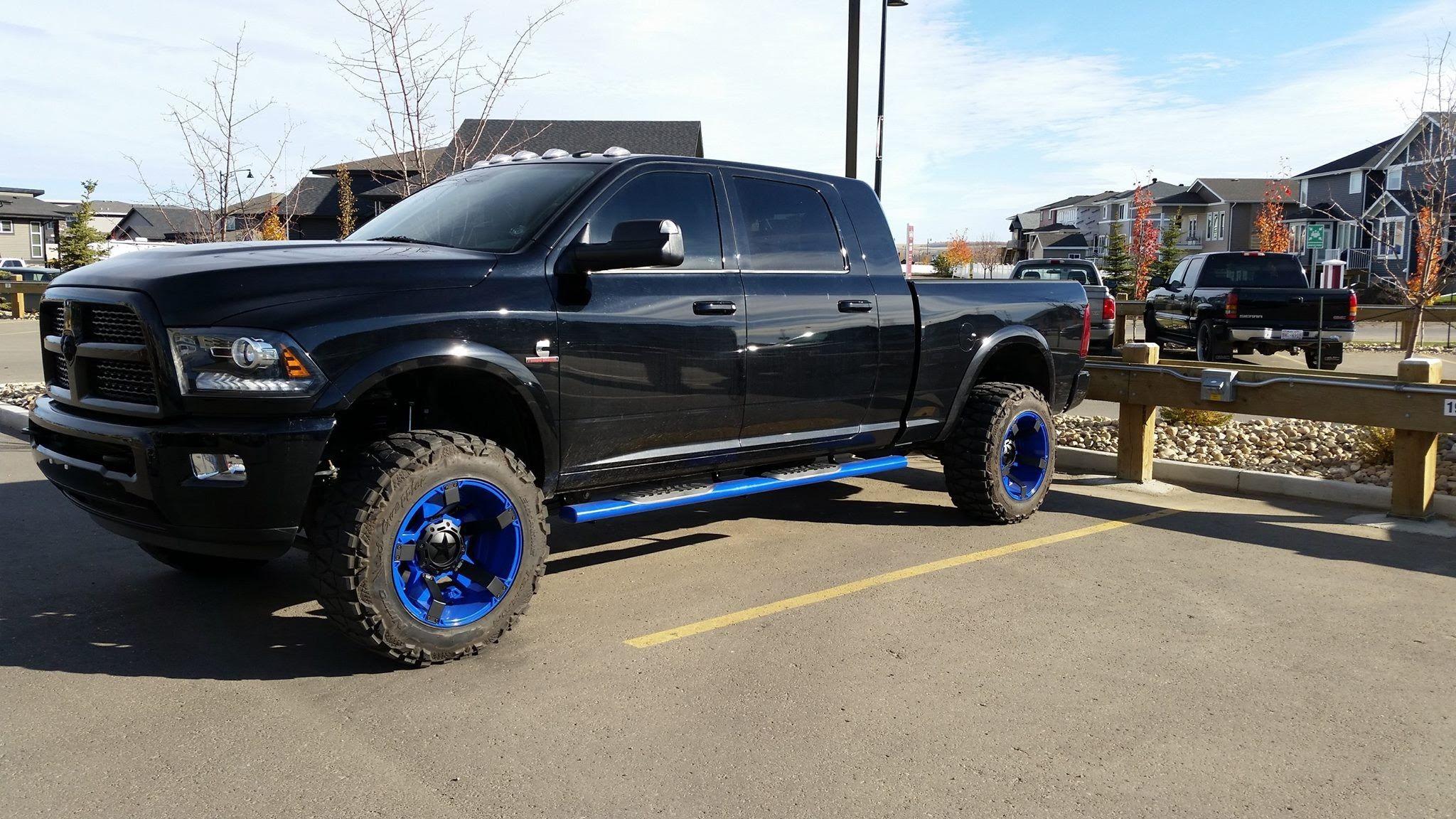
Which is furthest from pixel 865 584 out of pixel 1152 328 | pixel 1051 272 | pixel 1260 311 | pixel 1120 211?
pixel 1120 211

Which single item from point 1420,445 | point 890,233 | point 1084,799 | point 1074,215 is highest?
point 1074,215

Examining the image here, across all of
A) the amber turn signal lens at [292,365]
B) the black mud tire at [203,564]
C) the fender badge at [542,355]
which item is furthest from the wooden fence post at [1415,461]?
the black mud tire at [203,564]

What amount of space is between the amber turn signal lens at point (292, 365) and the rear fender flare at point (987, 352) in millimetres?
3947

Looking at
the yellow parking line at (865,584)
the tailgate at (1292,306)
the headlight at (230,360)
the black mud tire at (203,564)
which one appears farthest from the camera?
the tailgate at (1292,306)

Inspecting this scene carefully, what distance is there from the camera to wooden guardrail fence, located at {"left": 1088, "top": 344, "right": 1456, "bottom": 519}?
6988 millimetres

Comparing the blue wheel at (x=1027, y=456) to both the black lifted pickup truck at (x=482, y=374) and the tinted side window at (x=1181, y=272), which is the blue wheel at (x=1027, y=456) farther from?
the tinted side window at (x=1181, y=272)

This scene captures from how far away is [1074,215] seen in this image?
107 meters

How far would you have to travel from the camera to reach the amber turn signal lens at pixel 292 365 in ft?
13.1

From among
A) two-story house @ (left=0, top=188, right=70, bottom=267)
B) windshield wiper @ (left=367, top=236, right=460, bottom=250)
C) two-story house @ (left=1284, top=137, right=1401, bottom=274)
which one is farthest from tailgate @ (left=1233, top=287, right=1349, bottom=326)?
two-story house @ (left=0, top=188, right=70, bottom=267)

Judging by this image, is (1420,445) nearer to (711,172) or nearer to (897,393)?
(897,393)

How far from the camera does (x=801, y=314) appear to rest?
580 centimetres

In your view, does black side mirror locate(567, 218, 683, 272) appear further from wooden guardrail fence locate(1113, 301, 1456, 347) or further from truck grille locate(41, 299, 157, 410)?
wooden guardrail fence locate(1113, 301, 1456, 347)

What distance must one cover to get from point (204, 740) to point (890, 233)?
14.5 ft


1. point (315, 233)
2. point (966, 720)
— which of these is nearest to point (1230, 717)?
point (966, 720)
